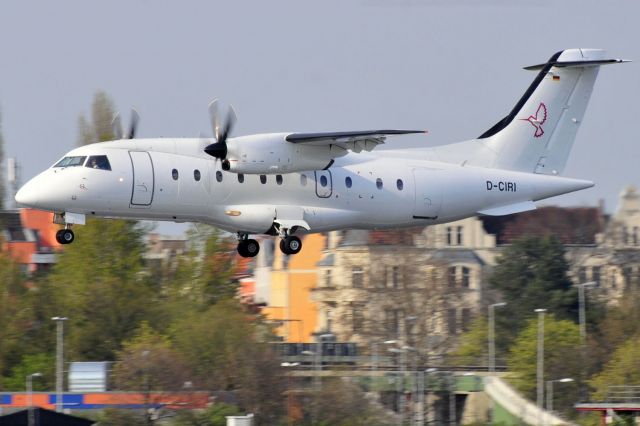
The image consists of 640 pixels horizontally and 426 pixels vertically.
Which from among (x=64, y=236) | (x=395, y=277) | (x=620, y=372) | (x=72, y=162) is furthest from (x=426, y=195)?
(x=395, y=277)

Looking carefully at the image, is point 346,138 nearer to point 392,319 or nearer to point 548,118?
point 548,118

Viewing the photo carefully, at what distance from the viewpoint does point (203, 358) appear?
177 ft

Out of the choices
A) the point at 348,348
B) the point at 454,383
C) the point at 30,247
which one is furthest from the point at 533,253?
the point at 30,247

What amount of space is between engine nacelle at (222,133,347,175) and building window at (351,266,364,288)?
38.7 m

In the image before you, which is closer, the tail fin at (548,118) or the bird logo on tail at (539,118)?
the tail fin at (548,118)

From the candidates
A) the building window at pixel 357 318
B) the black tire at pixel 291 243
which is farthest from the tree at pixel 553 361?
the black tire at pixel 291 243

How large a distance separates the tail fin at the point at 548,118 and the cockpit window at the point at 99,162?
1020 cm

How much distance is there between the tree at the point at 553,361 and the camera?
5297cm

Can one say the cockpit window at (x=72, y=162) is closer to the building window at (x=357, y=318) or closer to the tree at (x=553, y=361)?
the tree at (x=553, y=361)

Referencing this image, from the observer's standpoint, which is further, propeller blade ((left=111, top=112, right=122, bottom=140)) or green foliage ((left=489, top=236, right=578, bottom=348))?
green foliage ((left=489, top=236, right=578, bottom=348))

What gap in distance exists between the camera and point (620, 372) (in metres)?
52.1

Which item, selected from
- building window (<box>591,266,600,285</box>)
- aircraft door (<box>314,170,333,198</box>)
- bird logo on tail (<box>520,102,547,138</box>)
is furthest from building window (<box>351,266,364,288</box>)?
aircraft door (<box>314,170,333,198</box>)

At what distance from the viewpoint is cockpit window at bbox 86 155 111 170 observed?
27.4 m

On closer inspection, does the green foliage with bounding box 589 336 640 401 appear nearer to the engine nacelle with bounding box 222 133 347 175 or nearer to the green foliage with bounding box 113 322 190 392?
the green foliage with bounding box 113 322 190 392
